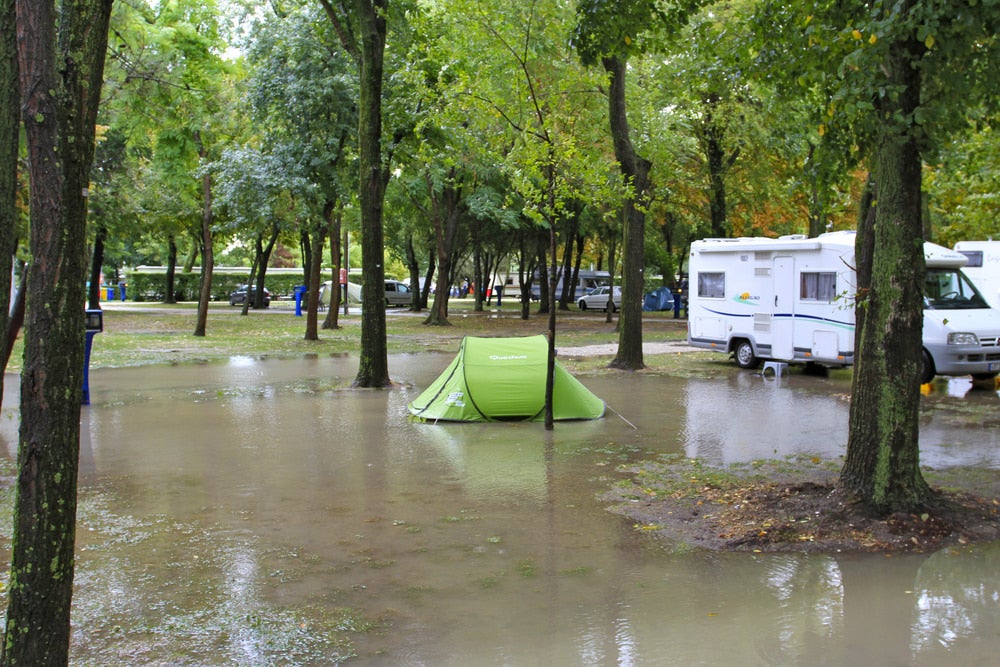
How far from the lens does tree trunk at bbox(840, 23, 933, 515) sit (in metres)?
6.82

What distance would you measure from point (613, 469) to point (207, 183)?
19.8m

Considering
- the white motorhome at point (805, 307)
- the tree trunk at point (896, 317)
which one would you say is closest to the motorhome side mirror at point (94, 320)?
the tree trunk at point (896, 317)

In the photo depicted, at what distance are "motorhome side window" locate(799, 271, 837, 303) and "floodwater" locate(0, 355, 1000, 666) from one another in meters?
6.18

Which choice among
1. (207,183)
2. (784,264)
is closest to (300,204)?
(207,183)

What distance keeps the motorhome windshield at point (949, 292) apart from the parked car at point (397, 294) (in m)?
39.4

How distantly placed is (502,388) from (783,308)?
8.44 meters

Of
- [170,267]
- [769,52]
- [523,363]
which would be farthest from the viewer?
[170,267]

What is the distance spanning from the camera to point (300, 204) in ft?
79.9

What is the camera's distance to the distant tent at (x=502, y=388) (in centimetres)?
1211

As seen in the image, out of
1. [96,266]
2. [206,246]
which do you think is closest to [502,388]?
[206,246]

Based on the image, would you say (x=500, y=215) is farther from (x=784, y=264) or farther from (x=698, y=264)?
(x=784, y=264)

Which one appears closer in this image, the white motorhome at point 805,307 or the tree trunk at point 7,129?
the tree trunk at point 7,129

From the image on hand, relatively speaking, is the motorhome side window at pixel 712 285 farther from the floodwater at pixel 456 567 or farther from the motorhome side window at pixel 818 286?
the floodwater at pixel 456 567

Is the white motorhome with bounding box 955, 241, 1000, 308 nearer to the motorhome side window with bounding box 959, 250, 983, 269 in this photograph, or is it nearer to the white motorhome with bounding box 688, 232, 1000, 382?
the motorhome side window with bounding box 959, 250, 983, 269
